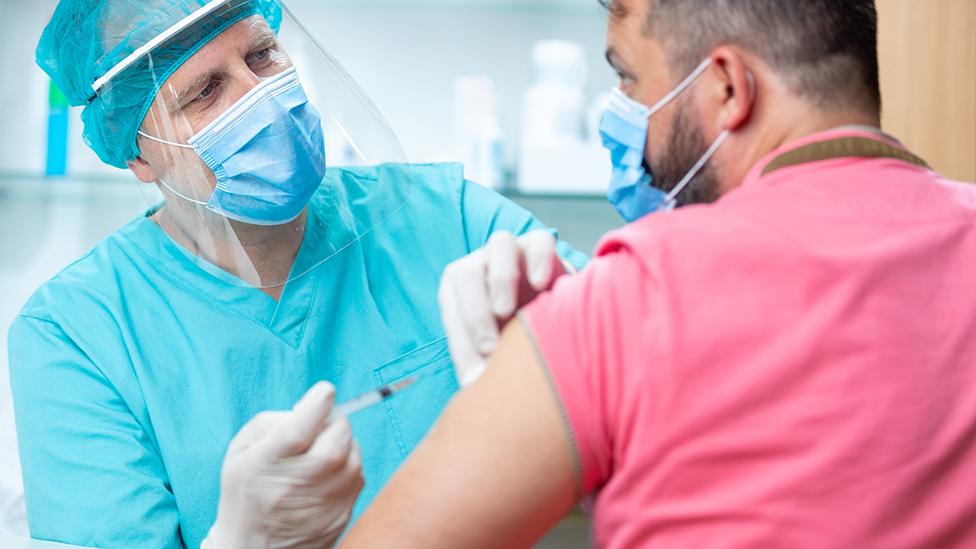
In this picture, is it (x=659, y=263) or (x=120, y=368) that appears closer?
(x=659, y=263)

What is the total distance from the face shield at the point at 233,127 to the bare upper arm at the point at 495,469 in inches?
24.8

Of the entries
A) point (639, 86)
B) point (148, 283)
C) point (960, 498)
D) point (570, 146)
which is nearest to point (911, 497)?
point (960, 498)

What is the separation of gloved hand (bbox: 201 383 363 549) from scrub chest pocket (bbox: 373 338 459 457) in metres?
0.27

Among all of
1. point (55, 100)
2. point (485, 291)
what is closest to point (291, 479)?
point (485, 291)

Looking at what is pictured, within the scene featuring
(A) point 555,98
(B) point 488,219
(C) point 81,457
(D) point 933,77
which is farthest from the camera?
(A) point 555,98

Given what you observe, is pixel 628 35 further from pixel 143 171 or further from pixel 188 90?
pixel 143 171

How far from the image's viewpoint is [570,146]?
215cm

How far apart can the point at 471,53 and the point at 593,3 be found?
1.13 feet

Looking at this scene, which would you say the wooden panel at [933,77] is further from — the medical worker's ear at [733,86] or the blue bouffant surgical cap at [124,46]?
the blue bouffant surgical cap at [124,46]

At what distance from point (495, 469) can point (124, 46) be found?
33.3 inches

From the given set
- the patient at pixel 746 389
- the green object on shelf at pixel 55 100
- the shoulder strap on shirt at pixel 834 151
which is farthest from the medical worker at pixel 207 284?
the green object on shelf at pixel 55 100

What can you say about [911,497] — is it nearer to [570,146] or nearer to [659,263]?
[659,263]

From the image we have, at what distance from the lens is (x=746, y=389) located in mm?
658

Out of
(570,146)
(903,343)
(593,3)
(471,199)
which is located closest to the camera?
(903,343)
